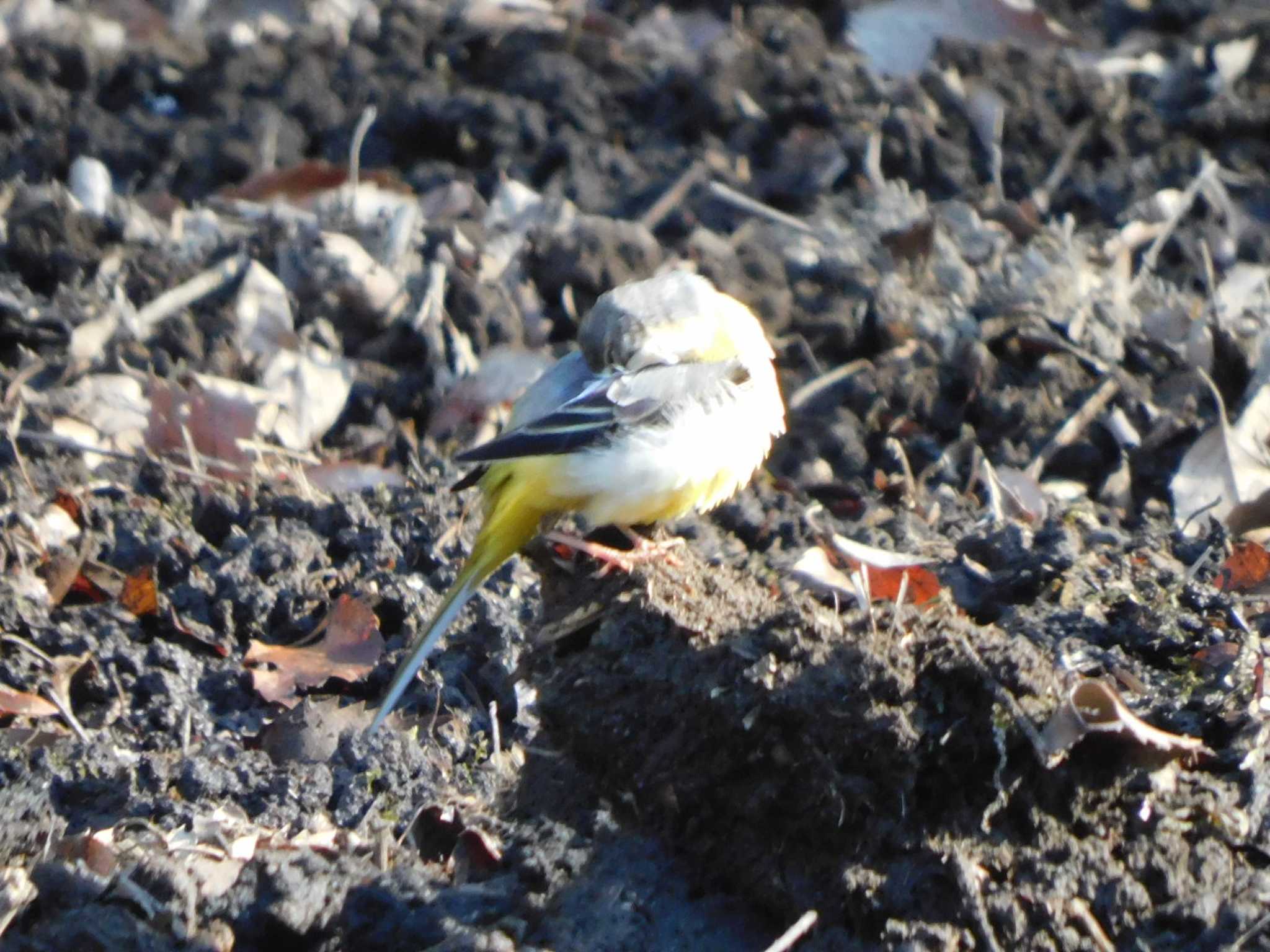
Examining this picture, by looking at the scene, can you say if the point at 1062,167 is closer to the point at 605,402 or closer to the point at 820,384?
the point at 820,384

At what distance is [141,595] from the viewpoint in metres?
4.71

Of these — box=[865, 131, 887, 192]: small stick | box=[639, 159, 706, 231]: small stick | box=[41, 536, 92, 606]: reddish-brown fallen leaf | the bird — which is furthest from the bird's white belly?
box=[865, 131, 887, 192]: small stick

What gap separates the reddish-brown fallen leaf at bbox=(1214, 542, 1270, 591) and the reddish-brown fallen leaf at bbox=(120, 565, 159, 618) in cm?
281

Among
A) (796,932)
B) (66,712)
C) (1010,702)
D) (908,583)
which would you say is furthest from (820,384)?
(796,932)

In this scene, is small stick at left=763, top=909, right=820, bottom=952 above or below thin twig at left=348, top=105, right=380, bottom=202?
above

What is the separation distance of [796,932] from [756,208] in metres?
4.37

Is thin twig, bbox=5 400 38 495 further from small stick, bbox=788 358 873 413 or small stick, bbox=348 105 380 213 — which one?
small stick, bbox=788 358 873 413

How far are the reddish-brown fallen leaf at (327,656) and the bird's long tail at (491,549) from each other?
0.83 feet

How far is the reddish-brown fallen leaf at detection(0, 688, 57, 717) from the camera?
4293 millimetres

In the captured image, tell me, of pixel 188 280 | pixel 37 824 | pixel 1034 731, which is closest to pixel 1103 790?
pixel 1034 731

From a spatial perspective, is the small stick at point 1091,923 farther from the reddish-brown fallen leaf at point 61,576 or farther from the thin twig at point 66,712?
the reddish-brown fallen leaf at point 61,576

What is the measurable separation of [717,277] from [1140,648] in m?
3.12

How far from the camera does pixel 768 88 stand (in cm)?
786

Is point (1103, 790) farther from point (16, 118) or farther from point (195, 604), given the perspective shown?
point (16, 118)
